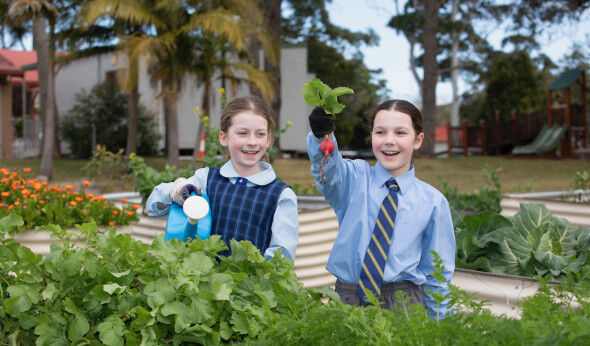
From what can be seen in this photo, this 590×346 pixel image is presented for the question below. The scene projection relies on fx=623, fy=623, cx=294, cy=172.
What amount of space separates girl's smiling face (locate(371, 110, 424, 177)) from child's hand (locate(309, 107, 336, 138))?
356 millimetres

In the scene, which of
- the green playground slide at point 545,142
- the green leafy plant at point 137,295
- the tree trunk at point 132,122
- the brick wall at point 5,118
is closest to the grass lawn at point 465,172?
the green playground slide at point 545,142

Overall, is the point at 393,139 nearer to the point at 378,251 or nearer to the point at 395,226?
the point at 395,226

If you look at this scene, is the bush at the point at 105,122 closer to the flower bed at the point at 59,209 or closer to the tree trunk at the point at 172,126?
the tree trunk at the point at 172,126

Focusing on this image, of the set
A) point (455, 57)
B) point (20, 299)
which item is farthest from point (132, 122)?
point (455, 57)

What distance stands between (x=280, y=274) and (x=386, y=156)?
3.21 feet

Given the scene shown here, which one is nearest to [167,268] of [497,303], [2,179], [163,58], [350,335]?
[350,335]

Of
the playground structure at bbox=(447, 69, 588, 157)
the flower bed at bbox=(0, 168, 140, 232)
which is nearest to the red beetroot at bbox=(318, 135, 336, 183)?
the flower bed at bbox=(0, 168, 140, 232)

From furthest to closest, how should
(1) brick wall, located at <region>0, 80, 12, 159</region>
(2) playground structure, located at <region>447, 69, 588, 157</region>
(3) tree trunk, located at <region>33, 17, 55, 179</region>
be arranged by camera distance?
(1) brick wall, located at <region>0, 80, 12, 159</region> → (2) playground structure, located at <region>447, 69, 588, 157</region> → (3) tree trunk, located at <region>33, 17, 55, 179</region>

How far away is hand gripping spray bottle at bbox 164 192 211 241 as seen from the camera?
2.18 m

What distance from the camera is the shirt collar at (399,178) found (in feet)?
8.39

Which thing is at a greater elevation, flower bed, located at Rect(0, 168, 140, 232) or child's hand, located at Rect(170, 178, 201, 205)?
child's hand, located at Rect(170, 178, 201, 205)

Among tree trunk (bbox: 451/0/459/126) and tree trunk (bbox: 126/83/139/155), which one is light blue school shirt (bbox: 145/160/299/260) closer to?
tree trunk (bbox: 126/83/139/155)

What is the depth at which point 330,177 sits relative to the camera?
2449 millimetres

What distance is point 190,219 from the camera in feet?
7.27
